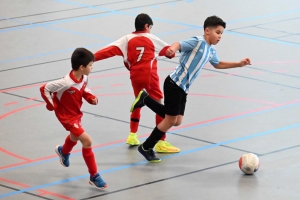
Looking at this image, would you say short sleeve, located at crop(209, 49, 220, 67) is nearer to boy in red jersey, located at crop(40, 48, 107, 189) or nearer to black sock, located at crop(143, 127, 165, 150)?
black sock, located at crop(143, 127, 165, 150)

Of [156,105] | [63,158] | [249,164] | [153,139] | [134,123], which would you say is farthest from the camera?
[134,123]

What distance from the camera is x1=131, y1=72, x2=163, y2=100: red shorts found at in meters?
8.91

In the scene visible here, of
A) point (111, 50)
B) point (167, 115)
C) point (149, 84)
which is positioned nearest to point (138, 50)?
point (111, 50)

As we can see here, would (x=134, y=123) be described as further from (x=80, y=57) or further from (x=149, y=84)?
(x=80, y=57)

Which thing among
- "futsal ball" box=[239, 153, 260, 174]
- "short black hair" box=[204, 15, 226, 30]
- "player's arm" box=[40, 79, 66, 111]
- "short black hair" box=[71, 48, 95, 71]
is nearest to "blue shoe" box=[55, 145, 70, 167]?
"player's arm" box=[40, 79, 66, 111]

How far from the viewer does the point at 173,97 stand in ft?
27.3

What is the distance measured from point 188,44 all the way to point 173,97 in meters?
0.65

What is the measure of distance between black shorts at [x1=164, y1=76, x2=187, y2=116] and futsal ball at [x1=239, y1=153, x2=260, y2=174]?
97 cm

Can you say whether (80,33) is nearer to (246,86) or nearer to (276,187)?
(246,86)

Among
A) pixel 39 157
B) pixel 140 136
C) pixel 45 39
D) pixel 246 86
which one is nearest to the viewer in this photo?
pixel 39 157

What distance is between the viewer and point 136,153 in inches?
346

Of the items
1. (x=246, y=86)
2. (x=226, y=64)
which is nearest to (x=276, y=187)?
(x=226, y=64)

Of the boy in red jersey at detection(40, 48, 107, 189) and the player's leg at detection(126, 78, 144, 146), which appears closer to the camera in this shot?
the boy in red jersey at detection(40, 48, 107, 189)

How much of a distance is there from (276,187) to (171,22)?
8886mm
